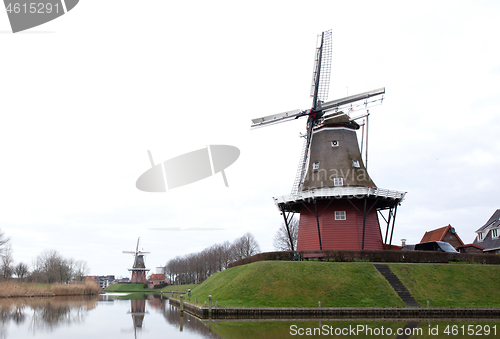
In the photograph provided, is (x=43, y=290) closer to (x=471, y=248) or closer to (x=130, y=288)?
(x=471, y=248)

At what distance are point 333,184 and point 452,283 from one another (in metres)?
10.3

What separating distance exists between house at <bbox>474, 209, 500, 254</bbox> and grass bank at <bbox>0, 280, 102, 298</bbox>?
1848 inches

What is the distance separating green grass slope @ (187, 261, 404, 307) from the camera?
21.3 metres

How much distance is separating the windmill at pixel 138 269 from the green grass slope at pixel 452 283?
8479 centimetres

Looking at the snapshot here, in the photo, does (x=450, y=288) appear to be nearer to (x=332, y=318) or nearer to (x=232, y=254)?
(x=332, y=318)

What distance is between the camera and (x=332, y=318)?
764 inches

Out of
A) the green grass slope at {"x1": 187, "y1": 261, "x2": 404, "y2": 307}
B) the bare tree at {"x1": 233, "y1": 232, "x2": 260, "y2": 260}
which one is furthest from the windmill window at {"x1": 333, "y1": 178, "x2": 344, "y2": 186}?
the bare tree at {"x1": 233, "y1": 232, "x2": 260, "y2": 260}

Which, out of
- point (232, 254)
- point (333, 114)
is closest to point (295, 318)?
point (333, 114)

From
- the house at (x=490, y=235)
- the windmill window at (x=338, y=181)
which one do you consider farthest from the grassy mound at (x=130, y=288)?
the windmill window at (x=338, y=181)

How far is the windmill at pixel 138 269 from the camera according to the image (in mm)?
100000

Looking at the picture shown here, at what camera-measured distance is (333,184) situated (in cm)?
2998

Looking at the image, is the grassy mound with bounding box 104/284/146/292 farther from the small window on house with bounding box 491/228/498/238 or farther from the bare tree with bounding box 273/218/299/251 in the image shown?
the small window on house with bounding box 491/228/498/238

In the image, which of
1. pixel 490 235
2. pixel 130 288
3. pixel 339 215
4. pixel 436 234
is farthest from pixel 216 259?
pixel 339 215

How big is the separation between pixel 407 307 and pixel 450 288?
4.40 m
